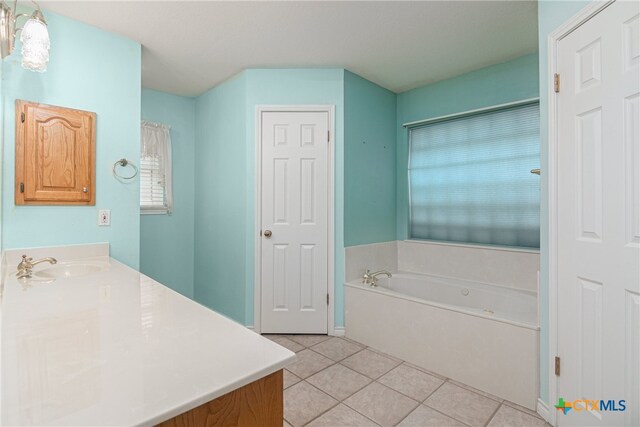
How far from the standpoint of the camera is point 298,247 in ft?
9.70

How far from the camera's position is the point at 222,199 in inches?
129

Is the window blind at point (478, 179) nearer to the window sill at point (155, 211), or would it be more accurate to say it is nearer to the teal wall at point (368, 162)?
the teal wall at point (368, 162)

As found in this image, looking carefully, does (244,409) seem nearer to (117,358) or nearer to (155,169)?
(117,358)

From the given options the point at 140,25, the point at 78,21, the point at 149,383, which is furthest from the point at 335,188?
the point at 149,383

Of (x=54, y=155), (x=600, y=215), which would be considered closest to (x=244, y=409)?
(x=600, y=215)

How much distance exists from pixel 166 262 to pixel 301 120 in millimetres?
2146

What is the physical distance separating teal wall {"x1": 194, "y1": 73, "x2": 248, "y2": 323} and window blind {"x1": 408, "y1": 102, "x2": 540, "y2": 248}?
183 centimetres

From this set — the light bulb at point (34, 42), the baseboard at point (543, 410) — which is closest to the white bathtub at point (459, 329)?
the baseboard at point (543, 410)

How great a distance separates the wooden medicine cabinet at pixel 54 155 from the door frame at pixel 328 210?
124 cm

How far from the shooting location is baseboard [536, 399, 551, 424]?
5.59 ft

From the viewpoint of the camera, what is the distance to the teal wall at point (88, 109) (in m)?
1.87

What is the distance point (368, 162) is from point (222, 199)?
1.54 m

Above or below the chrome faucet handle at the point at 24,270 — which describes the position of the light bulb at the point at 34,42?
above

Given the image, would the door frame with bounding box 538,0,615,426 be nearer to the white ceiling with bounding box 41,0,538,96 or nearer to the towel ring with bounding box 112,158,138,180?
the white ceiling with bounding box 41,0,538,96
